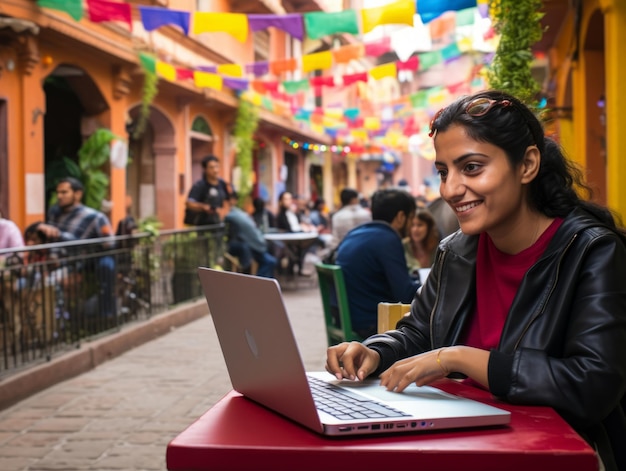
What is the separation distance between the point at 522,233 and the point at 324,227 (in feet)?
59.4

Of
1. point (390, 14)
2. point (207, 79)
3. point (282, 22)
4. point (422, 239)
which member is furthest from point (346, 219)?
point (422, 239)

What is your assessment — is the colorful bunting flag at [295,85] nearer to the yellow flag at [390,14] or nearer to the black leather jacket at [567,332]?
the yellow flag at [390,14]

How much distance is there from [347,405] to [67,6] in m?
8.39

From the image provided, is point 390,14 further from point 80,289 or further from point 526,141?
point 526,141

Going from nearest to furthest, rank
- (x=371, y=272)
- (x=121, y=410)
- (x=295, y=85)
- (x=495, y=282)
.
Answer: (x=495, y=282) < (x=371, y=272) < (x=121, y=410) < (x=295, y=85)

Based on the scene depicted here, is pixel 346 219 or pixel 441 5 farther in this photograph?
pixel 346 219

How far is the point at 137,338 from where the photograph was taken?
9250 mm

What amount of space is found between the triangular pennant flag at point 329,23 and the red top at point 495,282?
23.0 ft

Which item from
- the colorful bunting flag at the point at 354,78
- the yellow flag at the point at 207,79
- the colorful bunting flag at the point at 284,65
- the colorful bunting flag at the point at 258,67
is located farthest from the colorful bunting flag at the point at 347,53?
the yellow flag at the point at 207,79

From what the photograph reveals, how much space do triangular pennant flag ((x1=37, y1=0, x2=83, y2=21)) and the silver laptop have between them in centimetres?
792

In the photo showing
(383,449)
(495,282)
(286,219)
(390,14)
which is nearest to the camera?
(383,449)

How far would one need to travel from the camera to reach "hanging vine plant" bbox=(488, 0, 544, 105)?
491 centimetres

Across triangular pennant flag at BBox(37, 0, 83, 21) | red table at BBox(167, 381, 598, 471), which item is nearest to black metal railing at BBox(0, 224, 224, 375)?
triangular pennant flag at BBox(37, 0, 83, 21)

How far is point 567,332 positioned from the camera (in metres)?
2.05
